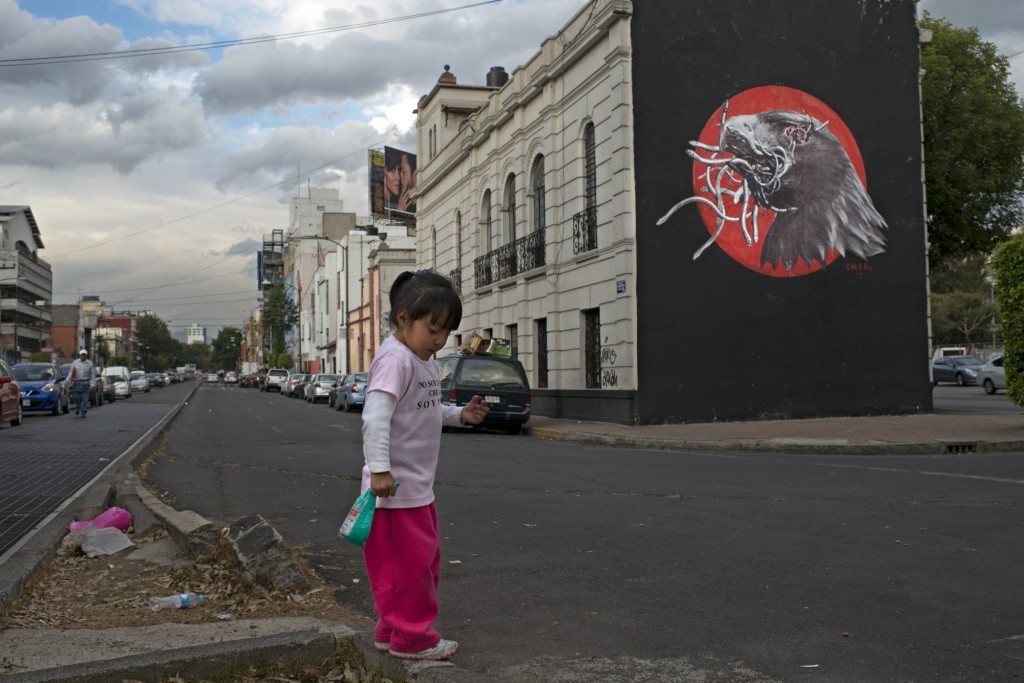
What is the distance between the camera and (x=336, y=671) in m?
4.03

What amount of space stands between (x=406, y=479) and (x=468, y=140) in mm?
30417

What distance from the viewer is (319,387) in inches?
1804

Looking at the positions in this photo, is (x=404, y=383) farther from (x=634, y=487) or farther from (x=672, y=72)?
(x=672, y=72)

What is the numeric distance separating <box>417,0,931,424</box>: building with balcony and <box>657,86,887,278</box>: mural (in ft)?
0.12

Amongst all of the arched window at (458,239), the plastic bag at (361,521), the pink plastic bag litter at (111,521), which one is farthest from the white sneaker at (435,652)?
the arched window at (458,239)

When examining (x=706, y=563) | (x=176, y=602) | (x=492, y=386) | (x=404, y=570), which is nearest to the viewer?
(x=404, y=570)

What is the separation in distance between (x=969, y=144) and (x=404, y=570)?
27.5 meters

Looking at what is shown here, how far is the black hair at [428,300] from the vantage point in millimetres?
3949

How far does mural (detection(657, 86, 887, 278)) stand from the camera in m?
21.1

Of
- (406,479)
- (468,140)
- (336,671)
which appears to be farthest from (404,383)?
(468,140)

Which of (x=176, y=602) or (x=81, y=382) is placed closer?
(x=176, y=602)

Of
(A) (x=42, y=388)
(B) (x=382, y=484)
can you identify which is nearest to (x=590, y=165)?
(A) (x=42, y=388)

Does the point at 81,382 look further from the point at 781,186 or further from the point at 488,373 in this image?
the point at 781,186

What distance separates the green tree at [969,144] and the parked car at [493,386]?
14.0m
